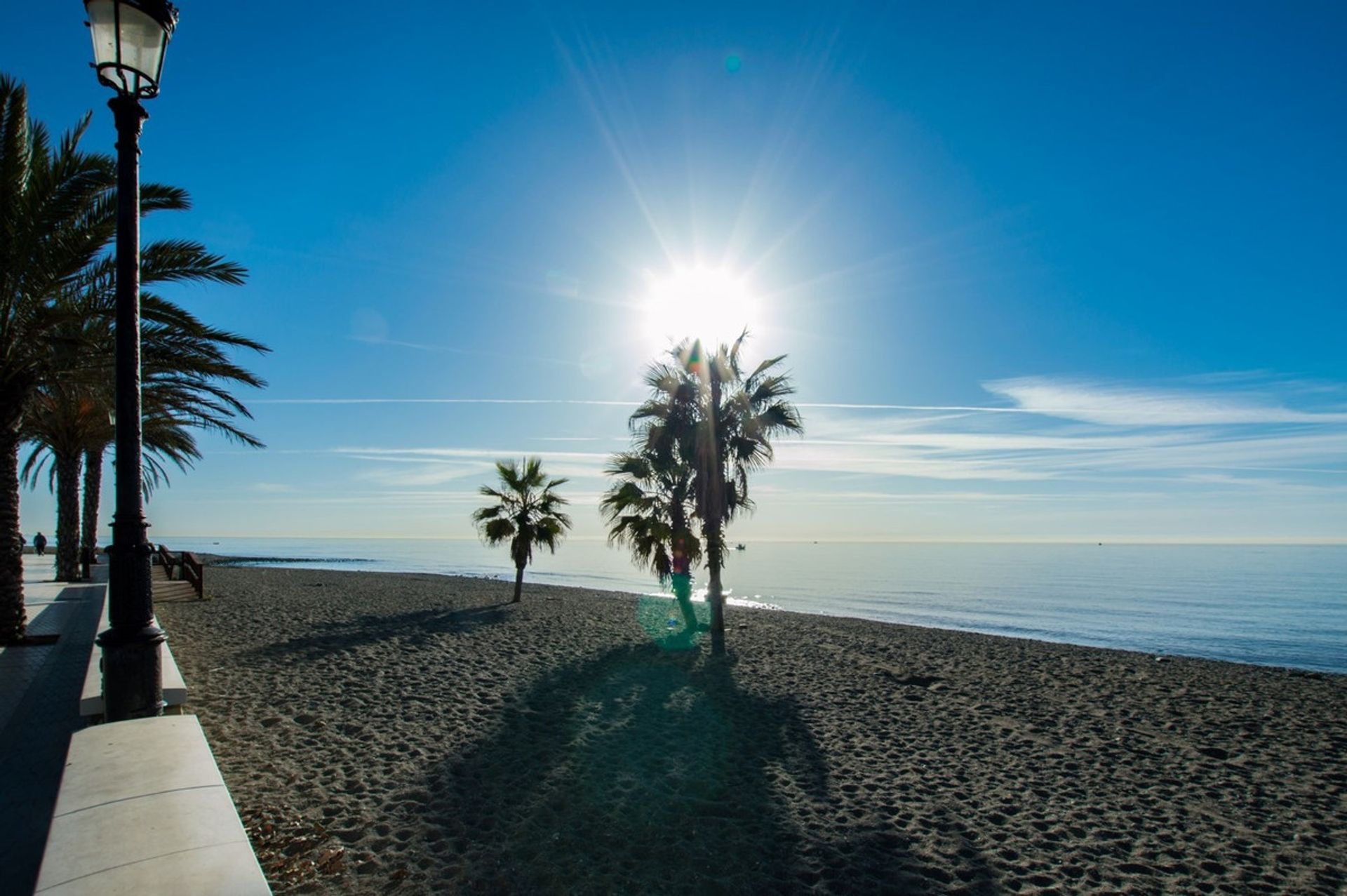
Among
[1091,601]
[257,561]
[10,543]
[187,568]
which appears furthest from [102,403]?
[257,561]

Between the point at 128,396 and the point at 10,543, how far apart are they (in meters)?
8.85

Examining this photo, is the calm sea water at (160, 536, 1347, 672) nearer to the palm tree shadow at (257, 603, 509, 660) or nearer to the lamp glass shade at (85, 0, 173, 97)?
the palm tree shadow at (257, 603, 509, 660)

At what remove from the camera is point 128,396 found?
5.34m

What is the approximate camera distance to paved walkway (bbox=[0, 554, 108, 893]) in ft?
14.9

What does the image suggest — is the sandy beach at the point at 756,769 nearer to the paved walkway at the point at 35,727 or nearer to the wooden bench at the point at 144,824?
the wooden bench at the point at 144,824

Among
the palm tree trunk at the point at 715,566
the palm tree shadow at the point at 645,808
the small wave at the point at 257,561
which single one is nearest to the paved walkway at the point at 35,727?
the palm tree shadow at the point at 645,808

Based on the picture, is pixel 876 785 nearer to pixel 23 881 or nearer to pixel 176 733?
pixel 176 733

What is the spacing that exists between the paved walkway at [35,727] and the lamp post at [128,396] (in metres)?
0.85

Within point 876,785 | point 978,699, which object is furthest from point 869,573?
point 876,785

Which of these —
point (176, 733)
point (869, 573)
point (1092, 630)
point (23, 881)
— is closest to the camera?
point (23, 881)

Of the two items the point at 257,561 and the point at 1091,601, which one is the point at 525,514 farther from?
the point at 257,561

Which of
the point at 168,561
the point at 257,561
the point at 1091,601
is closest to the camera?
the point at 168,561

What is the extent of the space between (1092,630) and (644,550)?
2341cm

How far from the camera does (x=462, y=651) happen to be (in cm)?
1359
